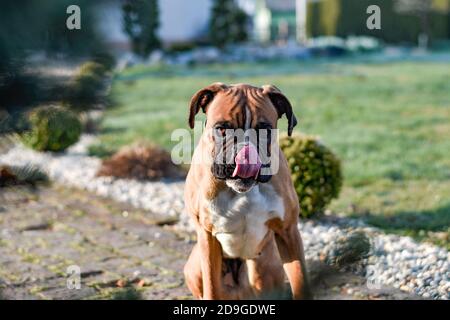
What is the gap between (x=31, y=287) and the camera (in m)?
4.47

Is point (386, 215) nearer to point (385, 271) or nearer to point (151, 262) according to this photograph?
point (385, 271)

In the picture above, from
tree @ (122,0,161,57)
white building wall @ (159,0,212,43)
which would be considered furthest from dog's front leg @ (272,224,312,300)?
white building wall @ (159,0,212,43)

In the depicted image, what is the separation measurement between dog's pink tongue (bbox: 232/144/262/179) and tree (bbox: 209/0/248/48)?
17.3 m

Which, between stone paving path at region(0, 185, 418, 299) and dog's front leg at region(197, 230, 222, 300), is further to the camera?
stone paving path at region(0, 185, 418, 299)

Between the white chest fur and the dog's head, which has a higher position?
the dog's head

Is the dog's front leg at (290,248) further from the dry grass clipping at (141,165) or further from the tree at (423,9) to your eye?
the tree at (423,9)

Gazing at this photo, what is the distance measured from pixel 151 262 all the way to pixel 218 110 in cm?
285

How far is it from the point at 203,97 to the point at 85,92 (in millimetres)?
1085

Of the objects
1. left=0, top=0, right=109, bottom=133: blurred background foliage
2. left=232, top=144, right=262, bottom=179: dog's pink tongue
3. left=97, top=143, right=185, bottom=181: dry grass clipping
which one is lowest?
left=97, top=143, right=185, bottom=181: dry grass clipping

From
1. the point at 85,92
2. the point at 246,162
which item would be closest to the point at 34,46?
the point at 85,92

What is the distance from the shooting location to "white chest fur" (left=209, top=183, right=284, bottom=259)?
245cm

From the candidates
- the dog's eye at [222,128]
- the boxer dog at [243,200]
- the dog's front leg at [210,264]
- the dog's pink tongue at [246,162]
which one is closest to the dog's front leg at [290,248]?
the boxer dog at [243,200]

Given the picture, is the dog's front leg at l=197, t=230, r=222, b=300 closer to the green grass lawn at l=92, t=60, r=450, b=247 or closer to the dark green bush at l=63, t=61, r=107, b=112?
the green grass lawn at l=92, t=60, r=450, b=247

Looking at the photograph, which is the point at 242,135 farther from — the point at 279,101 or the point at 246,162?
the point at 279,101
